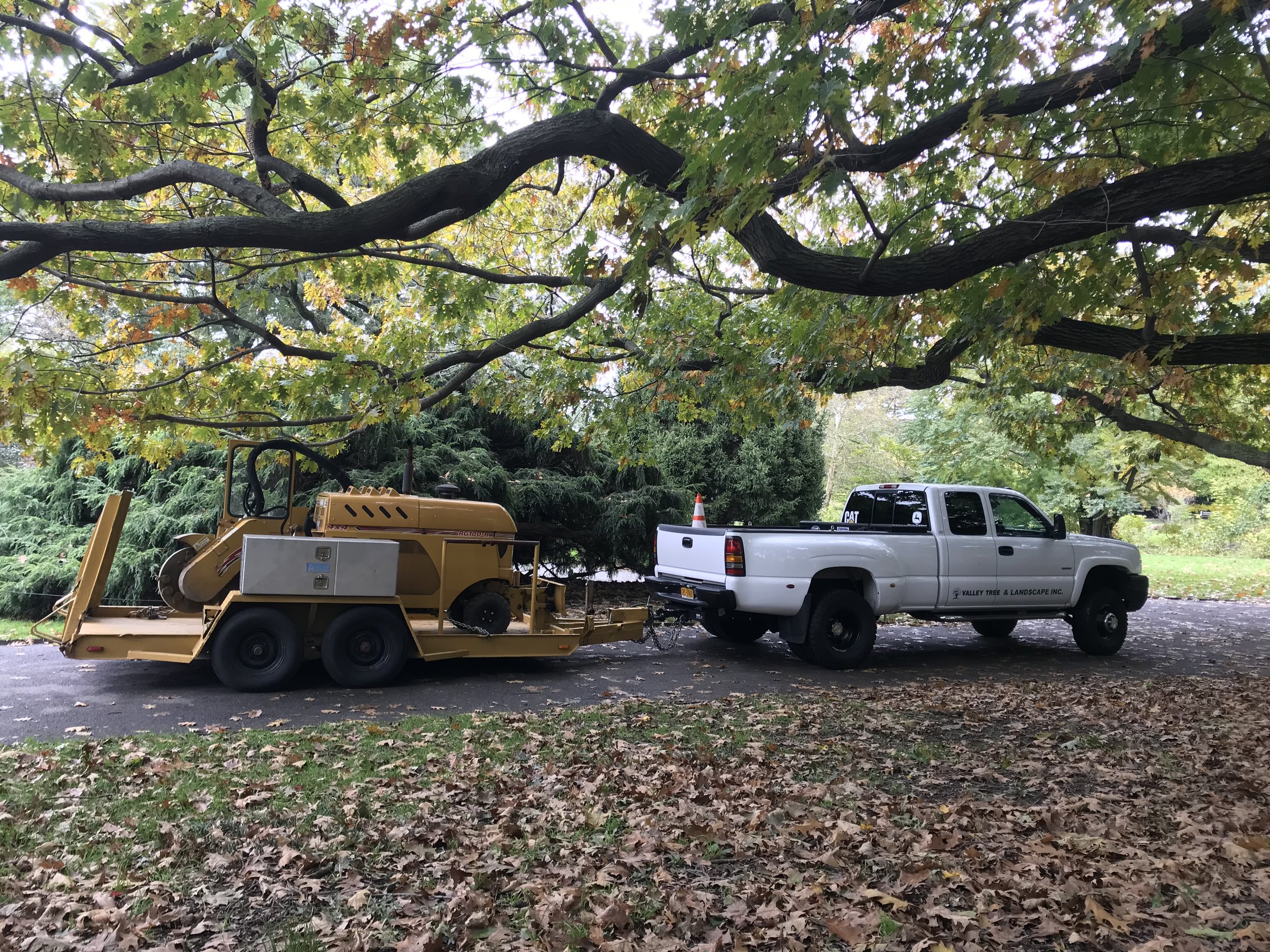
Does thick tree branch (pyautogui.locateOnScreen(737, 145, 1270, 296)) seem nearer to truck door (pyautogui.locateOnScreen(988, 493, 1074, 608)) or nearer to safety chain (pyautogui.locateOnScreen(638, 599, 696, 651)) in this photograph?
safety chain (pyautogui.locateOnScreen(638, 599, 696, 651))

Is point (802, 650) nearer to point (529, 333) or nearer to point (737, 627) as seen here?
point (737, 627)

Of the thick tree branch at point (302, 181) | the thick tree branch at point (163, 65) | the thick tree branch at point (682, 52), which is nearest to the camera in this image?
the thick tree branch at point (682, 52)

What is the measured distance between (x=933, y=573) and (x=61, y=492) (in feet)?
44.5

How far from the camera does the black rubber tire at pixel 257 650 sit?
27.2 feet

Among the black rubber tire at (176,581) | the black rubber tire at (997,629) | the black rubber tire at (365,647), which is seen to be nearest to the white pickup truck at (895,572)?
the black rubber tire at (997,629)

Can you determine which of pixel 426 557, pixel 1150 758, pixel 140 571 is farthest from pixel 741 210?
pixel 140 571

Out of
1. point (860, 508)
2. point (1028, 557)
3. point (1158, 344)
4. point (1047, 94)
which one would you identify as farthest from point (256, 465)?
point (1028, 557)

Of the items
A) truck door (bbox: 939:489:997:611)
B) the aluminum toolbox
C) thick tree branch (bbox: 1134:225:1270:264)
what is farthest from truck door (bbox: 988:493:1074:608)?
the aluminum toolbox

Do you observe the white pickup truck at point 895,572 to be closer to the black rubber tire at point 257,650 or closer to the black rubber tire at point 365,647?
the black rubber tire at point 365,647

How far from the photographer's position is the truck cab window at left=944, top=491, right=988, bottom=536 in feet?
37.4

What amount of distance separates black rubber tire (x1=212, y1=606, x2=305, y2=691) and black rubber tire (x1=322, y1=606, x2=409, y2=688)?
0.34 m

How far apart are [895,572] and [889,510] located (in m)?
1.32

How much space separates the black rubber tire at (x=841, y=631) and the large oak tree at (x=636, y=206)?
8.89ft

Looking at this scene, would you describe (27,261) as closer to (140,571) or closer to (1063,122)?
(1063,122)
